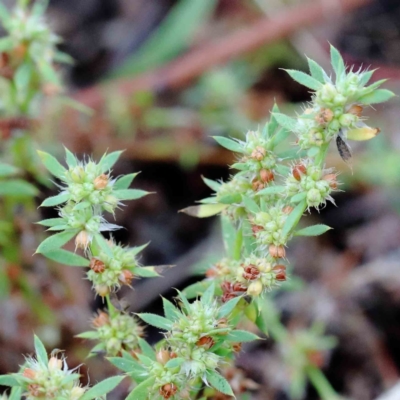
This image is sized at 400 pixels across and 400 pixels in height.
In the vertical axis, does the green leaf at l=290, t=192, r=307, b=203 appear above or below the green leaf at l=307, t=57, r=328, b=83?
below

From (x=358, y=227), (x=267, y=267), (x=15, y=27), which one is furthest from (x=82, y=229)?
(x=358, y=227)

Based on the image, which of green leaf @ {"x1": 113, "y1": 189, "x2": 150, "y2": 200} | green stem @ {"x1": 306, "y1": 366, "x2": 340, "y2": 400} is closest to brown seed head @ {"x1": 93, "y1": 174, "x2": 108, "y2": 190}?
green leaf @ {"x1": 113, "y1": 189, "x2": 150, "y2": 200}

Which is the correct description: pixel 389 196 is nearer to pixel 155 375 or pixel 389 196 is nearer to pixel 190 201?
pixel 190 201

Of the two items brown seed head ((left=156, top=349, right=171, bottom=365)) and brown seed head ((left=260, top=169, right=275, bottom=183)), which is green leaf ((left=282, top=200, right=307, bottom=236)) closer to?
brown seed head ((left=260, top=169, right=275, bottom=183))

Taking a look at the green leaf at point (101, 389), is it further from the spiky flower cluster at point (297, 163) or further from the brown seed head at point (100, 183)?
the brown seed head at point (100, 183)

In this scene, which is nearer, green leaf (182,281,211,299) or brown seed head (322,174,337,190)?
brown seed head (322,174,337,190)

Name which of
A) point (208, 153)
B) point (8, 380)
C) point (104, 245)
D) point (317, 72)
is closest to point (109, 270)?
point (104, 245)

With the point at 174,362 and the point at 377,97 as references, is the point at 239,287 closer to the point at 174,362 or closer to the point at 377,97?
the point at 174,362
